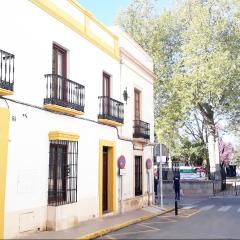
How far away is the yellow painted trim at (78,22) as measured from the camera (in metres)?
12.2

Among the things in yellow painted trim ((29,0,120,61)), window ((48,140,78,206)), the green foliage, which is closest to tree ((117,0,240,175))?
the green foliage

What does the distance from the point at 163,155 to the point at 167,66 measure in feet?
44.7

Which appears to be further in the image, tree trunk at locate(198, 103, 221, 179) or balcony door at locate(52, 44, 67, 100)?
tree trunk at locate(198, 103, 221, 179)

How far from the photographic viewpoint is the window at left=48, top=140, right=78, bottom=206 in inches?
469

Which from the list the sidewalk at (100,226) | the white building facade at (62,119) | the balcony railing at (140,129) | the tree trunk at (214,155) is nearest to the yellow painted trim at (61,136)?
the white building facade at (62,119)

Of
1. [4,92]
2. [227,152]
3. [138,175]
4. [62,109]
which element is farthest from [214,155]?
[227,152]

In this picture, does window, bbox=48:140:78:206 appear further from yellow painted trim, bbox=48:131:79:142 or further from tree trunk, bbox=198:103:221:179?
tree trunk, bbox=198:103:221:179

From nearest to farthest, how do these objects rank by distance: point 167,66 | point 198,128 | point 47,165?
1. point 47,165
2. point 167,66
3. point 198,128

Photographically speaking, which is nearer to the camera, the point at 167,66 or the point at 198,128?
the point at 167,66

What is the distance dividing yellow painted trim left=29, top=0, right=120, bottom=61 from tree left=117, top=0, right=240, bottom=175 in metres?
11.4

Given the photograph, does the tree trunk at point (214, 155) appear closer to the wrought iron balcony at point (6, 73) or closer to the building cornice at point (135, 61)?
the building cornice at point (135, 61)

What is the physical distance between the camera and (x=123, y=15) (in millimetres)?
31828

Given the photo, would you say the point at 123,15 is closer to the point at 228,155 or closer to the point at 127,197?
the point at 127,197

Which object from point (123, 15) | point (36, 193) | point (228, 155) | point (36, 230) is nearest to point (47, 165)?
point (36, 193)
